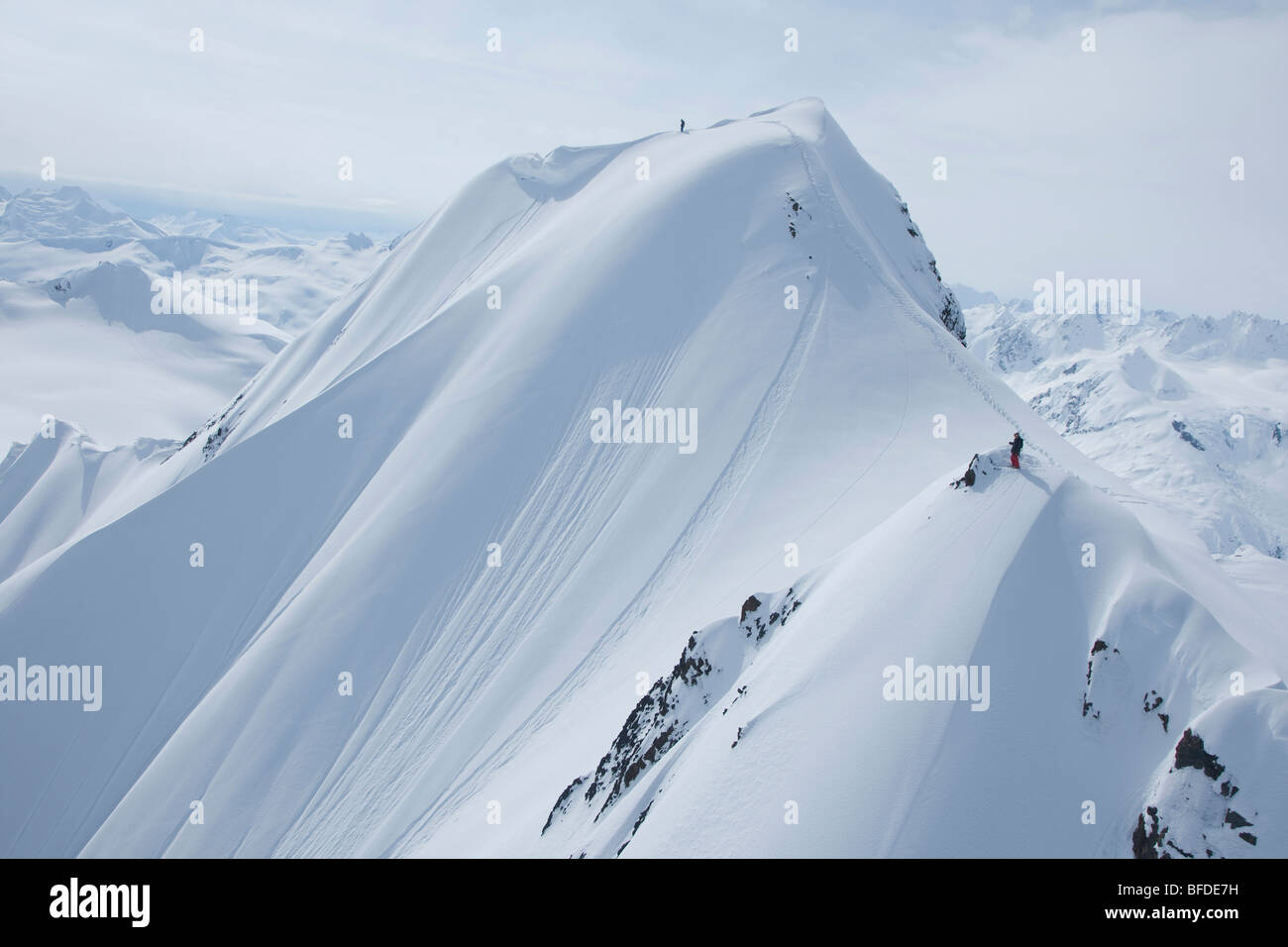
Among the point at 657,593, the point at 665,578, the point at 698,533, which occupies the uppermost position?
the point at 698,533

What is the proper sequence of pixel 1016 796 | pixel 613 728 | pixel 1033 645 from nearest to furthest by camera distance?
1. pixel 1016 796
2. pixel 1033 645
3. pixel 613 728

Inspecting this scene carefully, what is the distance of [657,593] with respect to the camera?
26.4m

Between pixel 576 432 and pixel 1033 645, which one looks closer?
pixel 1033 645

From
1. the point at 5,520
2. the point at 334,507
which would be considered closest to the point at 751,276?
the point at 334,507

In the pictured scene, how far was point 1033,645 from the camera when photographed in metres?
13.4

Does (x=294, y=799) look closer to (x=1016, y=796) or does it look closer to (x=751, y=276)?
(x=1016, y=796)

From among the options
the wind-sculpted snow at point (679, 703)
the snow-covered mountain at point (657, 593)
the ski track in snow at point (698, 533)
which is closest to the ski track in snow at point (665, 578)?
the ski track in snow at point (698, 533)

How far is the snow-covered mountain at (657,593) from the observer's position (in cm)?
1236

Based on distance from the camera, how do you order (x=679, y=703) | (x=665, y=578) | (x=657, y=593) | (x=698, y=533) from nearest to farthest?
(x=679, y=703)
(x=657, y=593)
(x=665, y=578)
(x=698, y=533)

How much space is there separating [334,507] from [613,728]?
24588mm

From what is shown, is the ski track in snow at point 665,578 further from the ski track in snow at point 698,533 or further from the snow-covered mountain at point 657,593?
the snow-covered mountain at point 657,593

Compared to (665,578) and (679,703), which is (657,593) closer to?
(665,578)

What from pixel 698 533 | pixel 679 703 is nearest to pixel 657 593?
pixel 698 533

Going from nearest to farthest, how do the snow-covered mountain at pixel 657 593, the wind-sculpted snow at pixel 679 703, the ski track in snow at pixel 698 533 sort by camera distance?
1. the snow-covered mountain at pixel 657 593
2. the wind-sculpted snow at pixel 679 703
3. the ski track in snow at pixel 698 533
